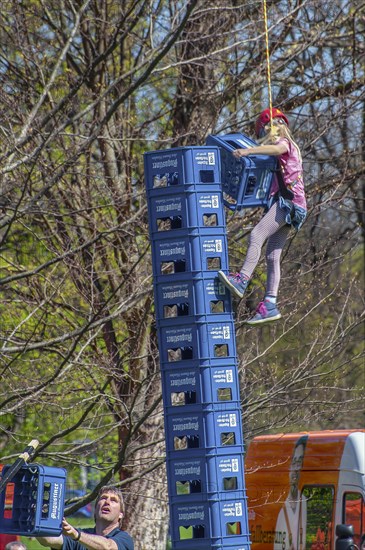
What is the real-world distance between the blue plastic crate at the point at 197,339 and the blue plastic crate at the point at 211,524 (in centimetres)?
87

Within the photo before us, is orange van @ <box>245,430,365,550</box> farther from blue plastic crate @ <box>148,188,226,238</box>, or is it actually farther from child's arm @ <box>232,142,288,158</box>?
blue plastic crate @ <box>148,188,226,238</box>

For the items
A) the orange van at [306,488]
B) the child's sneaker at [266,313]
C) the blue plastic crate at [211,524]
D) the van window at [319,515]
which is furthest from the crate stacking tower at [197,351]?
the van window at [319,515]

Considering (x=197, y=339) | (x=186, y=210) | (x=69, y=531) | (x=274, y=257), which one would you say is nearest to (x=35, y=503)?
(x=69, y=531)

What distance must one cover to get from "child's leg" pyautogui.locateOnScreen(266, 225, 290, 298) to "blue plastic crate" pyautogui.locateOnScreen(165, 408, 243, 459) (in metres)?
1.12

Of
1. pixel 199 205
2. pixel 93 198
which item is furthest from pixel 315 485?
pixel 199 205

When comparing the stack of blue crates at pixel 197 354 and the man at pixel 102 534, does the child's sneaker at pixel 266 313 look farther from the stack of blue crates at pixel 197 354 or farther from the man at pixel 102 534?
the man at pixel 102 534

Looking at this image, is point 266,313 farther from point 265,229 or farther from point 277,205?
point 277,205

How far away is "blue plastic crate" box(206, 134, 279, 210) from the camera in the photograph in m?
7.31

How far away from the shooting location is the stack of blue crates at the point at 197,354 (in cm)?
679

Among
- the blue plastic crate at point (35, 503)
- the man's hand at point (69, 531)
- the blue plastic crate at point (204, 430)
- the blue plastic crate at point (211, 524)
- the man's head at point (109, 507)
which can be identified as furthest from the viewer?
the blue plastic crate at point (204, 430)

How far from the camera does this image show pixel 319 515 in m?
13.2

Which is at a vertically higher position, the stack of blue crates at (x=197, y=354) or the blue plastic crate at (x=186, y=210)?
the blue plastic crate at (x=186, y=210)

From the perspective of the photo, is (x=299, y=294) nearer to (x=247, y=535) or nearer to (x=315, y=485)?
(x=315, y=485)

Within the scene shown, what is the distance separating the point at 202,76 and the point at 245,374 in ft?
12.0
